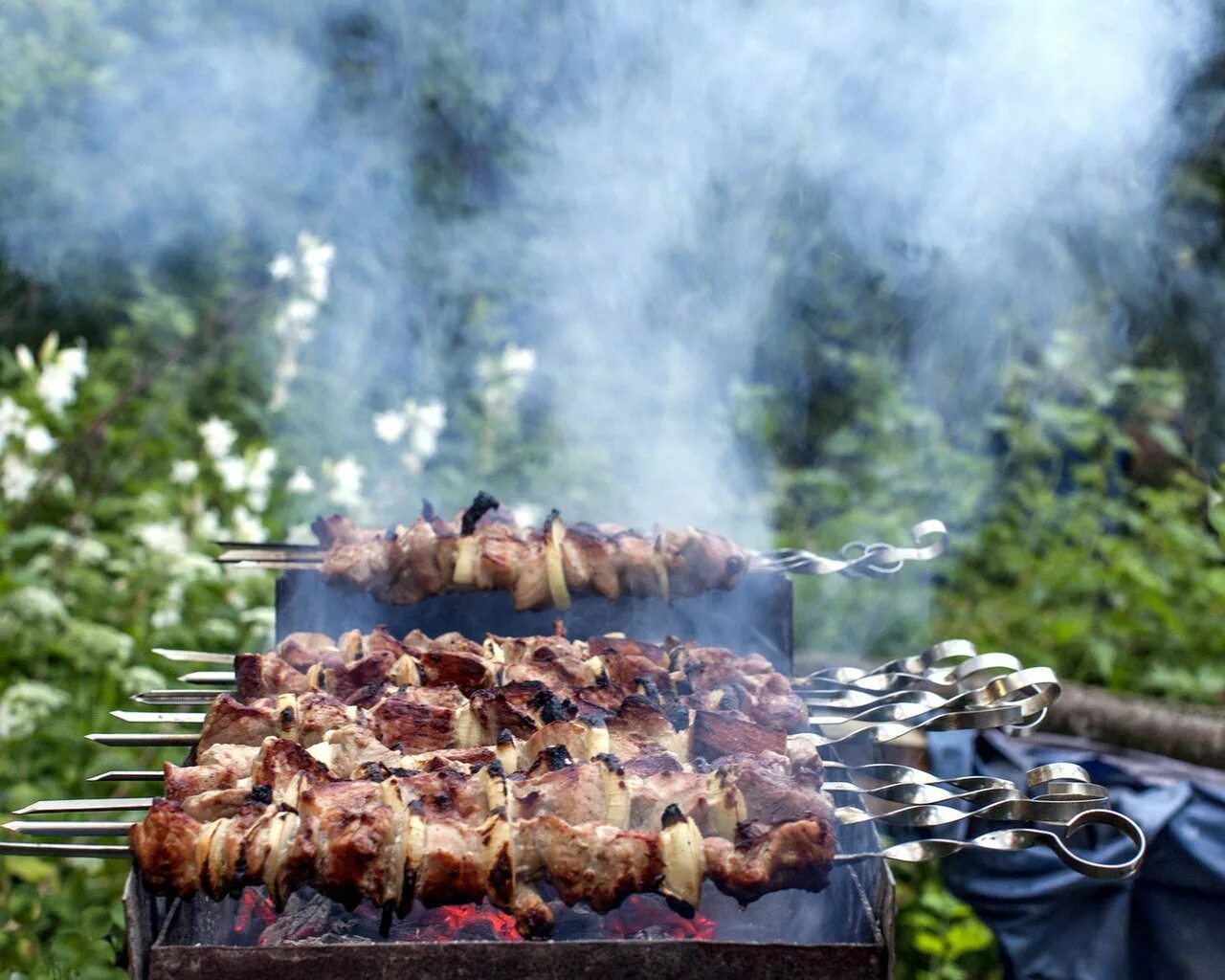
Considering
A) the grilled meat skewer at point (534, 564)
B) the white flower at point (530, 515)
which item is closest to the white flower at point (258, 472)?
the white flower at point (530, 515)

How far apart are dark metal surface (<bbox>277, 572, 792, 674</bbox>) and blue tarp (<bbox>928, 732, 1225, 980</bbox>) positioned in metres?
1.42

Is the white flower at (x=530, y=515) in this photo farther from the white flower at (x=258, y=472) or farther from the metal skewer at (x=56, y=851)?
the metal skewer at (x=56, y=851)

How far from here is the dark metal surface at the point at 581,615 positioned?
3.36m

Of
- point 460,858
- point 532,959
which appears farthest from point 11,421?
point 532,959

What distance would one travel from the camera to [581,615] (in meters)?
3.36

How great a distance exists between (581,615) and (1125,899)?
2.22 metres

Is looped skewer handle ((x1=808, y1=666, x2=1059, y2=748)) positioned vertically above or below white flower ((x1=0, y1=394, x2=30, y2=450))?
below

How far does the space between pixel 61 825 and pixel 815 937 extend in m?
1.44

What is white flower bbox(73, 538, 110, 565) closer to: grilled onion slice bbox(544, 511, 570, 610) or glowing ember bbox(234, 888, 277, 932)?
grilled onion slice bbox(544, 511, 570, 610)

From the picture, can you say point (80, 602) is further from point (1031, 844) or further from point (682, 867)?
point (1031, 844)

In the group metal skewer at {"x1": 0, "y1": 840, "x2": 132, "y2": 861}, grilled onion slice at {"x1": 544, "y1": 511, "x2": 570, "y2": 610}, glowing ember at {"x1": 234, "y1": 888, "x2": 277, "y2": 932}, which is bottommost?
glowing ember at {"x1": 234, "y1": 888, "x2": 277, "y2": 932}

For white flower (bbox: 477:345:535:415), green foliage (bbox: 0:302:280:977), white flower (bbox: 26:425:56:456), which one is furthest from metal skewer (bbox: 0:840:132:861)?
white flower (bbox: 477:345:535:415)

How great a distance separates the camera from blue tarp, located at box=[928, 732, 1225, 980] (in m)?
3.74

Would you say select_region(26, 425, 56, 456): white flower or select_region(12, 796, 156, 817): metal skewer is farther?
select_region(26, 425, 56, 456): white flower
